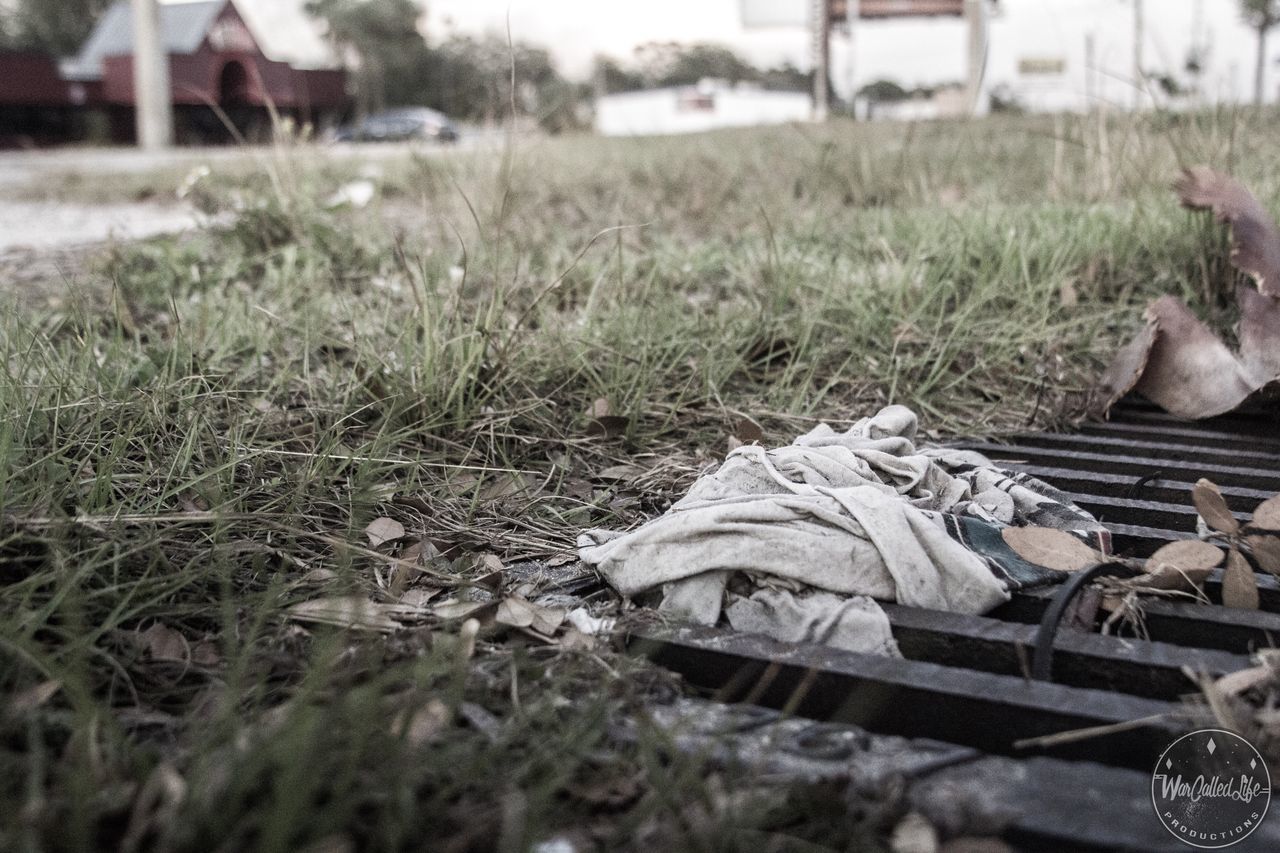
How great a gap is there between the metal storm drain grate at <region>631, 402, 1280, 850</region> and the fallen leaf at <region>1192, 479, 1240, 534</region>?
0.34 ft

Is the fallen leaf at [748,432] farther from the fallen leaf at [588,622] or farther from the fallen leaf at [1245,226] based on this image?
the fallen leaf at [1245,226]

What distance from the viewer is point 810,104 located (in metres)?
15.0

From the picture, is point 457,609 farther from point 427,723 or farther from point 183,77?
point 183,77

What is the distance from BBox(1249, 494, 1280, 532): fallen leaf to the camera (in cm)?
157

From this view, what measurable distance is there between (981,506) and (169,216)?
20.9ft

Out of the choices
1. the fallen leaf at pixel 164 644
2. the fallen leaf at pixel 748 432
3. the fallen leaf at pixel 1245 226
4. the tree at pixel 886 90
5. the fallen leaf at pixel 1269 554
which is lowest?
the fallen leaf at pixel 164 644

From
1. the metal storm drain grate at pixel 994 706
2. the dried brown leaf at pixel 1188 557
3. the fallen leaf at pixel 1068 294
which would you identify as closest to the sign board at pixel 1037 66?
the fallen leaf at pixel 1068 294

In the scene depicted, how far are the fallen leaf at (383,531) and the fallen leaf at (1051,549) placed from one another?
1.05 metres

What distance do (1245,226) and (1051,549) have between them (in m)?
1.59

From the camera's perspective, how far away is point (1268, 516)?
1.58 meters

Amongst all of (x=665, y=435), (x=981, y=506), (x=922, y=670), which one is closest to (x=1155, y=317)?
(x=981, y=506)

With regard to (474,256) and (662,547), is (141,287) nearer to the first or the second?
(474,256)

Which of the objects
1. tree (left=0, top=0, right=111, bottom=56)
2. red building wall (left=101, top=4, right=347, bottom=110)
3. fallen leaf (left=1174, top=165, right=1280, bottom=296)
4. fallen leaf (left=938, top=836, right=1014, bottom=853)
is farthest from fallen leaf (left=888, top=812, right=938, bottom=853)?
tree (left=0, top=0, right=111, bottom=56)

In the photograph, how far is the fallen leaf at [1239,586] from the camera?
1.50 m
